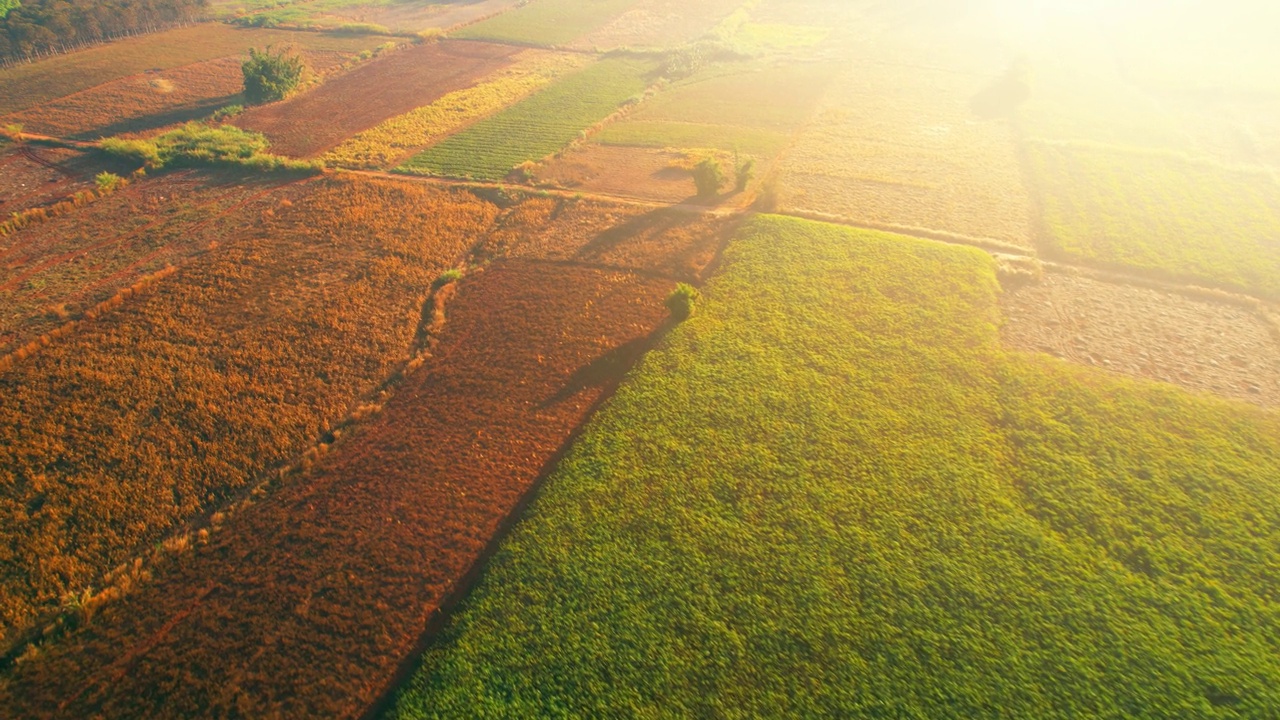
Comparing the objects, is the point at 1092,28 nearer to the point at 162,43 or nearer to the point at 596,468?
the point at 596,468

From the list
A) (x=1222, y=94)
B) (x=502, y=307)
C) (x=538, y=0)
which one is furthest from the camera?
(x=538, y=0)

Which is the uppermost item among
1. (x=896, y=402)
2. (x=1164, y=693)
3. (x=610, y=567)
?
(x=896, y=402)

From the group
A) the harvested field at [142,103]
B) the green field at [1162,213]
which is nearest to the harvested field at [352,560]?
the green field at [1162,213]

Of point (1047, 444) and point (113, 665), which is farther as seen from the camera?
point (1047, 444)

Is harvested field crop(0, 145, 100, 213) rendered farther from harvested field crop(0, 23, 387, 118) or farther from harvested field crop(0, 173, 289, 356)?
harvested field crop(0, 23, 387, 118)

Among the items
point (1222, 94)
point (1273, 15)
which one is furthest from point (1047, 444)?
point (1273, 15)

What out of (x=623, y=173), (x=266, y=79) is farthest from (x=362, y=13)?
(x=623, y=173)

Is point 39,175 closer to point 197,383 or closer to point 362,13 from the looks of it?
point 197,383
